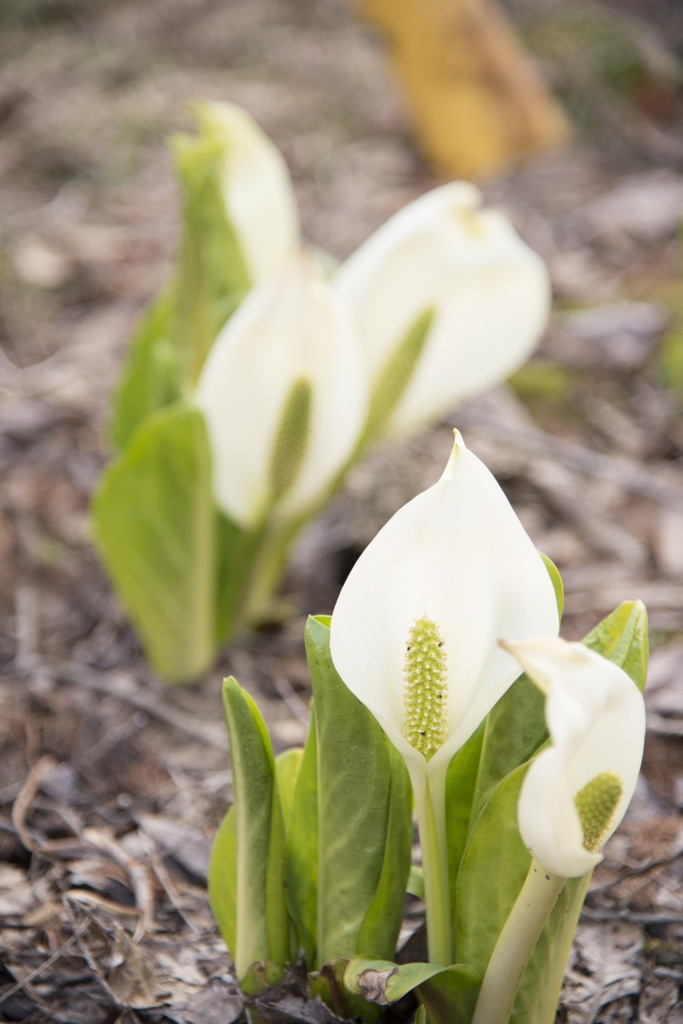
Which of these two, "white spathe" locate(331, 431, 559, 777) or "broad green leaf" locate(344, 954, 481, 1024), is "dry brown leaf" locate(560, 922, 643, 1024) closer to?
"broad green leaf" locate(344, 954, 481, 1024)

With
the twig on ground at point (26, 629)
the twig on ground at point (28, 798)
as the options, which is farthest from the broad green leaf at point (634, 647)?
the twig on ground at point (26, 629)

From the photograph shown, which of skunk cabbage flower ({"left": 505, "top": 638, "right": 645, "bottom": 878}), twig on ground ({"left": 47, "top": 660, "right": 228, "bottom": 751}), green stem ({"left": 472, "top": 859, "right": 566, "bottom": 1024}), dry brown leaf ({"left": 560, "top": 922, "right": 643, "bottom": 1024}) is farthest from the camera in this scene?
twig on ground ({"left": 47, "top": 660, "right": 228, "bottom": 751})

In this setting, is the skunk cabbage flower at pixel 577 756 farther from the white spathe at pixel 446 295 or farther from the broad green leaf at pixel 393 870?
the white spathe at pixel 446 295

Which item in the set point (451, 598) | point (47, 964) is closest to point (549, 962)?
point (451, 598)

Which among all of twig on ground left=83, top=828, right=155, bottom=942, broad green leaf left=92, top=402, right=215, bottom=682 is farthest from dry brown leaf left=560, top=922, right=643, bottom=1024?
broad green leaf left=92, top=402, right=215, bottom=682

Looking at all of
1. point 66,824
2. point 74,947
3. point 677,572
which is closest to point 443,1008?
point 74,947

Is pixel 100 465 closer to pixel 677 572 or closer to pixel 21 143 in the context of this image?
pixel 677 572

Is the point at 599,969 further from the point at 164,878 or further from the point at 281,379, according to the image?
the point at 281,379

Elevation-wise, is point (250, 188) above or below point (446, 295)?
above
